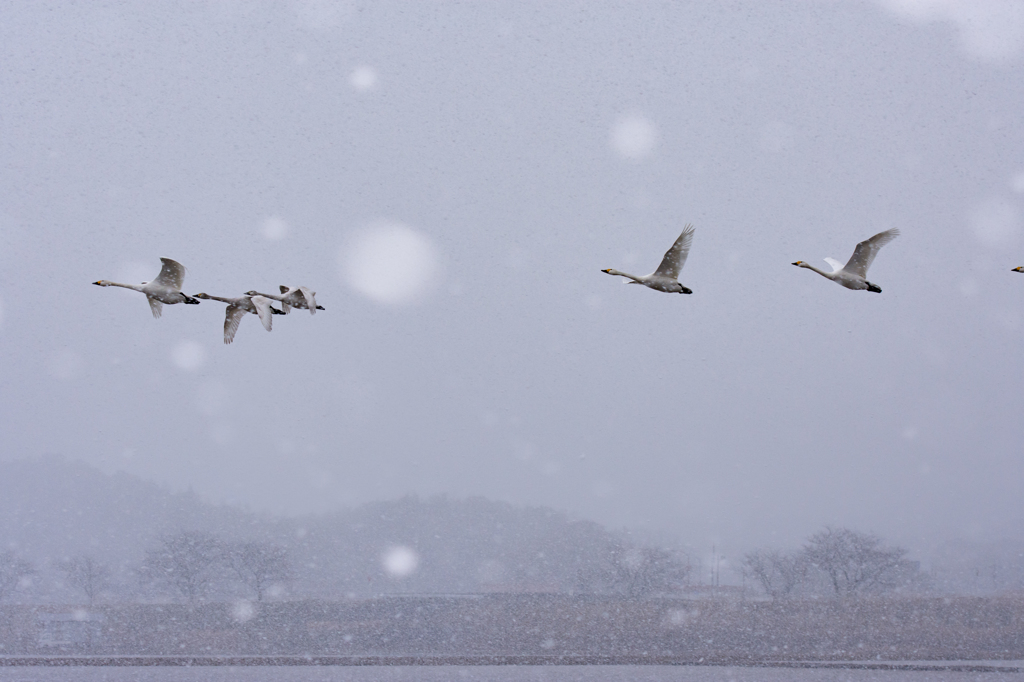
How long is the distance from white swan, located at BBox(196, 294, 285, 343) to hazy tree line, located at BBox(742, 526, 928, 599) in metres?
79.0

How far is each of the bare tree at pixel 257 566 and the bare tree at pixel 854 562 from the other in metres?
63.8

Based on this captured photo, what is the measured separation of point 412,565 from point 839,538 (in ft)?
228

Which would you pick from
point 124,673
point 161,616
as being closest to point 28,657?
point 124,673

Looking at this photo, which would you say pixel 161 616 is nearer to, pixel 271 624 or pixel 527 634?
pixel 271 624

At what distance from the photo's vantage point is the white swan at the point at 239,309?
13.6 metres

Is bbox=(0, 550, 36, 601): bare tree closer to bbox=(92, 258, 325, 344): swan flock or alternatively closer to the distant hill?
the distant hill

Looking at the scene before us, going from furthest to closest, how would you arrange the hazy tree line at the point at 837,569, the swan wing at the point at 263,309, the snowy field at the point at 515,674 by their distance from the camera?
the hazy tree line at the point at 837,569 → the snowy field at the point at 515,674 → the swan wing at the point at 263,309

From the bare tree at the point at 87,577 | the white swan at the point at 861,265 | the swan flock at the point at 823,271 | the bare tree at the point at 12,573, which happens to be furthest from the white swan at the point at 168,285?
the bare tree at the point at 87,577

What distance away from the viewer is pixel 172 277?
14711 mm

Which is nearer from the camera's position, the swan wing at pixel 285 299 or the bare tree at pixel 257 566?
the swan wing at pixel 285 299

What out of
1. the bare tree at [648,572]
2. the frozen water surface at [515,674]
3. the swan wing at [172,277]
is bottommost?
the frozen water surface at [515,674]

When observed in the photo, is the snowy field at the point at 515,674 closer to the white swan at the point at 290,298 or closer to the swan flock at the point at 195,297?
the swan flock at the point at 195,297

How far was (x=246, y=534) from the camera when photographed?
15825 cm

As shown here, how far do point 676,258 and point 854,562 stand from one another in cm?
8863
